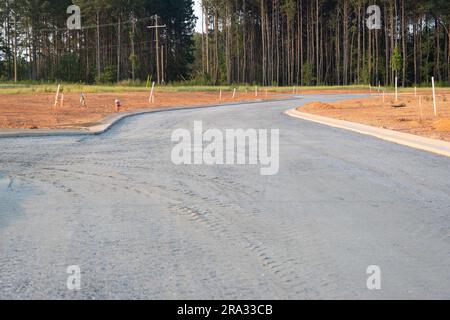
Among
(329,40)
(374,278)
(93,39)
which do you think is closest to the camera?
(374,278)

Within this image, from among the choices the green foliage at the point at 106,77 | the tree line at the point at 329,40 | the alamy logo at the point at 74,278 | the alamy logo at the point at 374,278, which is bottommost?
the alamy logo at the point at 374,278

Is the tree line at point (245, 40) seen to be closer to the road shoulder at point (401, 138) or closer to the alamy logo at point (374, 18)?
the alamy logo at point (374, 18)

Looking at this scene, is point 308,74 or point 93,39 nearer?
point 308,74

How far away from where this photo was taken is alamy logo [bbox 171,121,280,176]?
12.1 m

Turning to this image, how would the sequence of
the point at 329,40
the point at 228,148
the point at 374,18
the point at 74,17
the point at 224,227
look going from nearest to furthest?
1. the point at 224,227
2. the point at 228,148
3. the point at 374,18
4. the point at 74,17
5. the point at 329,40

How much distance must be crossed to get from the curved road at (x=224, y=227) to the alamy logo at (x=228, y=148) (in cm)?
47

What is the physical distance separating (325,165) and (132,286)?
7.33m

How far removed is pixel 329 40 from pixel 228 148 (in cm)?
9321

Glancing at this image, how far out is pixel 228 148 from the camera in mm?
14461

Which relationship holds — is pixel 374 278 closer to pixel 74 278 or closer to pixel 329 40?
pixel 74 278

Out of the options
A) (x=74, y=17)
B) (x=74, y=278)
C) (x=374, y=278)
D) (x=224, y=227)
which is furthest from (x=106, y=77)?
(x=374, y=278)

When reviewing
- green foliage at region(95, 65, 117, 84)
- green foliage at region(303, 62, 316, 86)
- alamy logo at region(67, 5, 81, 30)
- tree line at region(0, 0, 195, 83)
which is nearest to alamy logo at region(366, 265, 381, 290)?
green foliage at region(95, 65, 117, 84)

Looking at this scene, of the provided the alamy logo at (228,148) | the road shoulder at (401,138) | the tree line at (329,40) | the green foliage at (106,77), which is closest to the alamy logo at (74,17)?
the green foliage at (106,77)

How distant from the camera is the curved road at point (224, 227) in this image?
4.86 m
